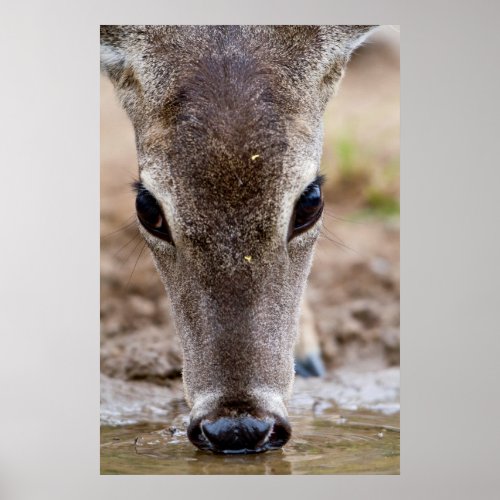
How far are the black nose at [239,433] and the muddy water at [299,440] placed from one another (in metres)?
0.09

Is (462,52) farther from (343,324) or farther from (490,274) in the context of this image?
(343,324)

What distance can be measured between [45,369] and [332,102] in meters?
1.78

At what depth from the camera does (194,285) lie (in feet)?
14.1

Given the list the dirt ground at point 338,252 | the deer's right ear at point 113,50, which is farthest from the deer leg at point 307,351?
the deer's right ear at point 113,50

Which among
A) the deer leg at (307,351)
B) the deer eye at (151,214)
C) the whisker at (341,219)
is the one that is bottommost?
the deer leg at (307,351)

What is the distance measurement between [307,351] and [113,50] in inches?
77.5

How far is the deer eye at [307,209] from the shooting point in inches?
171

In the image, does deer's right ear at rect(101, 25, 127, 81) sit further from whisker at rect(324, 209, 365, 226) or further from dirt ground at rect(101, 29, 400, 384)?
whisker at rect(324, 209, 365, 226)

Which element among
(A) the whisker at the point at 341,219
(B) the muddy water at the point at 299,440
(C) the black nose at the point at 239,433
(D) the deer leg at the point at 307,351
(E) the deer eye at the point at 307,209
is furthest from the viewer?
(A) the whisker at the point at 341,219

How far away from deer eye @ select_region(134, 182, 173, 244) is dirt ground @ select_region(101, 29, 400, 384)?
395 mm

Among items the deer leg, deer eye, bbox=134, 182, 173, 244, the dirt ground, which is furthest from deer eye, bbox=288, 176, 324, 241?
the deer leg

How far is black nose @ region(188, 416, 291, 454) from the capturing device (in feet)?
13.7

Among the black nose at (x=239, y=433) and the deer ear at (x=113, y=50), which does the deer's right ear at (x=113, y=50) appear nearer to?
the deer ear at (x=113, y=50)
